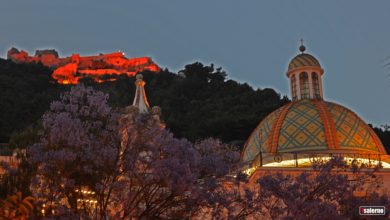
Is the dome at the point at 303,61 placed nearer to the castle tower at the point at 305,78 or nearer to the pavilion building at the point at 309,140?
the castle tower at the point at 305,78

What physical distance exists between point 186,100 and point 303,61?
125ft

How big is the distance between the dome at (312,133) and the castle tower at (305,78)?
5.00 feet

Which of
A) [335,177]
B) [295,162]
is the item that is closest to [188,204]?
[335,177]

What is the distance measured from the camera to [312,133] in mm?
21734

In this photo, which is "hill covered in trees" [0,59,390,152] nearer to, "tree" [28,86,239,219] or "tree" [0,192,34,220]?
"tree" [28,86,239,219]

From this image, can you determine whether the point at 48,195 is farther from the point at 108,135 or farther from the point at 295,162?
the point at 295,162

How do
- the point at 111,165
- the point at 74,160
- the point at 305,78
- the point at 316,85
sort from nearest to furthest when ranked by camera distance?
the point at 74,160, the point at 111,165, the point at 316,85, the point at 305,78

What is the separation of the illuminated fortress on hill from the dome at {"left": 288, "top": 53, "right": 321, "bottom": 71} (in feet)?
223

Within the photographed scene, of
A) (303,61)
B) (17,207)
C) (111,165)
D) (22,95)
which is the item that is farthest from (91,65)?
(17,207)

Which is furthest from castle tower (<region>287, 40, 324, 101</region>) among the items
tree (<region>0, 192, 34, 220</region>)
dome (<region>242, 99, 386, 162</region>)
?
tree (<region>0, 192, 34, 220</region>)

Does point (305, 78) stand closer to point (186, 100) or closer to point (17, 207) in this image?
point (17, 207)

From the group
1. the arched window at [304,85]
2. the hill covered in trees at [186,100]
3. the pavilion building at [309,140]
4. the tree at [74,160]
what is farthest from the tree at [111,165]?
the hill covered in trees at [186,100]

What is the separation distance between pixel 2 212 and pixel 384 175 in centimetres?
1378

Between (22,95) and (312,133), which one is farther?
(22,95)
